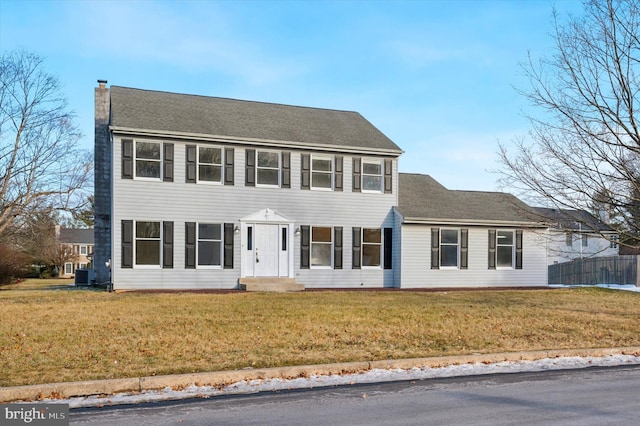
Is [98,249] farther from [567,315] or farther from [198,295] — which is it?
[567,315]

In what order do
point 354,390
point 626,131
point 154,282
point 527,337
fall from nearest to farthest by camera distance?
point 354,390
point 527,337
point 626,131
point 154,282

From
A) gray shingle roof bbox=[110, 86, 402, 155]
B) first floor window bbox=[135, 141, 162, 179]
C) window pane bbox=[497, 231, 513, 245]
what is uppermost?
gray shingle roof bbox=[110, 86, 402, 155]

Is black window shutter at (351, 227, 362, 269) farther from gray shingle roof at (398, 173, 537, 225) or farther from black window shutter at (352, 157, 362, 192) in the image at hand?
A: gray shingle roof at (398, 173, 537, 225)

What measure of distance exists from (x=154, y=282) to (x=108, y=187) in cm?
588

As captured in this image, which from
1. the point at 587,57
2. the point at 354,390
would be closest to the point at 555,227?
the point at 587,57

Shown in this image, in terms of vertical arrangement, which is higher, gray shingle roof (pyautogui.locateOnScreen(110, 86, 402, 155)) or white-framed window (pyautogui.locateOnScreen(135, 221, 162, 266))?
gray shingle roof (pyautogui.locateOnScreen(110, 86, 402, 155))

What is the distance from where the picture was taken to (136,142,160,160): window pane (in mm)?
20656

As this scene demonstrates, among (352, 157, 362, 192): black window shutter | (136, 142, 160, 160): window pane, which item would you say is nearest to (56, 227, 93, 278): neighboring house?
(136, 142, 160, 160): window pane

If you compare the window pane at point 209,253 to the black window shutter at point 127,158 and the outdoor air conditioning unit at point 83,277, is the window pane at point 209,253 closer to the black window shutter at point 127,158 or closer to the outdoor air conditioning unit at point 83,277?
the black window shutter at point 127,158

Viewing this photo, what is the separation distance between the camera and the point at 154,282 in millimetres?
20578

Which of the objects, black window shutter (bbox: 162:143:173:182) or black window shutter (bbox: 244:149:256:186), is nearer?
black window shutter (bbox: 162:143:173:182)

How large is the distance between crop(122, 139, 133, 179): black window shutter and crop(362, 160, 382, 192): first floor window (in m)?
9.08

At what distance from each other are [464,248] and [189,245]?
448 inches

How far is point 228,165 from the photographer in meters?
21.7
